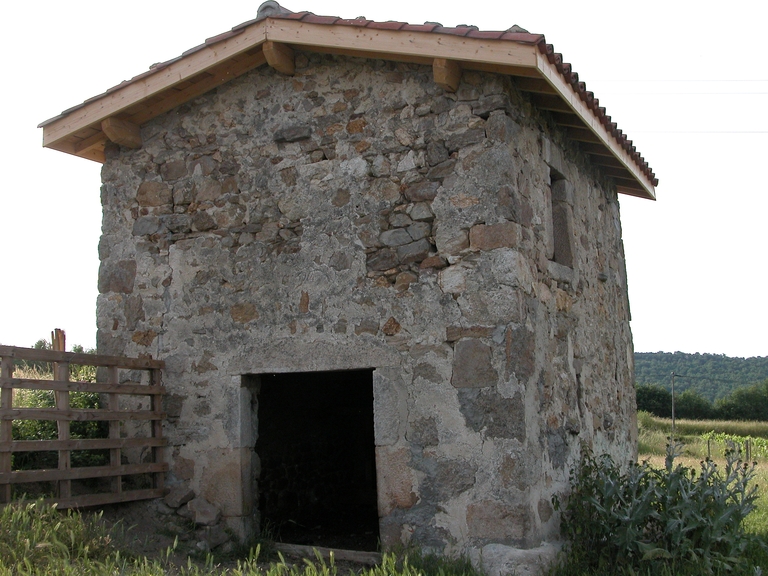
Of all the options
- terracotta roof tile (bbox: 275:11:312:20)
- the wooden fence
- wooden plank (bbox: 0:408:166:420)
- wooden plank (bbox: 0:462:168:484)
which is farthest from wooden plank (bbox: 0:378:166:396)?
terracotta roof tile (bbox: 275:11:312:20)

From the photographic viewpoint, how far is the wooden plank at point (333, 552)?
6008 mm

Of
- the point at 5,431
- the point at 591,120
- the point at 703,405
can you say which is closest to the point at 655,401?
the point at 703,405

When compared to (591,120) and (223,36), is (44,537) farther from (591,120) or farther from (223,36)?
(591,120)

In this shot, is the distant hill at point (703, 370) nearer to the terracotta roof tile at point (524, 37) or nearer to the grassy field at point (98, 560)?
the grassy field at point (98, 560)

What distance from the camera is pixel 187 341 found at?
686cm

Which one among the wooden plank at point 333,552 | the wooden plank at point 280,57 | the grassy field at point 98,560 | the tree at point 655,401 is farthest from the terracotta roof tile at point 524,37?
the tree at point 655,401

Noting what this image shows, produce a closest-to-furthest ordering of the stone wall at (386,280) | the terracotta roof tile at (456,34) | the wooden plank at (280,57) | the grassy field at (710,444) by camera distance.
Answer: the terracotta roof tile at (456,34) < the stone wall at (386,280) < the wooden plank at (280,57) < the grassy field at (710,444)

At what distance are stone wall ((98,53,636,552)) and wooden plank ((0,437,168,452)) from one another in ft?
0.90

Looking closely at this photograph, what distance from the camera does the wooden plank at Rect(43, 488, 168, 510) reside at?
5.88 meters

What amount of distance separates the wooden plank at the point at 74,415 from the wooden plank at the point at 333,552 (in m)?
1.53

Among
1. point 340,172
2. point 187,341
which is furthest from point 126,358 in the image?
point 340,172

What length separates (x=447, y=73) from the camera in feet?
19.5

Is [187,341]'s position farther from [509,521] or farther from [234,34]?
[509,521]

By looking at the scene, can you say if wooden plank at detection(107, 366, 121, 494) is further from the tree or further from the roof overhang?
the tree
